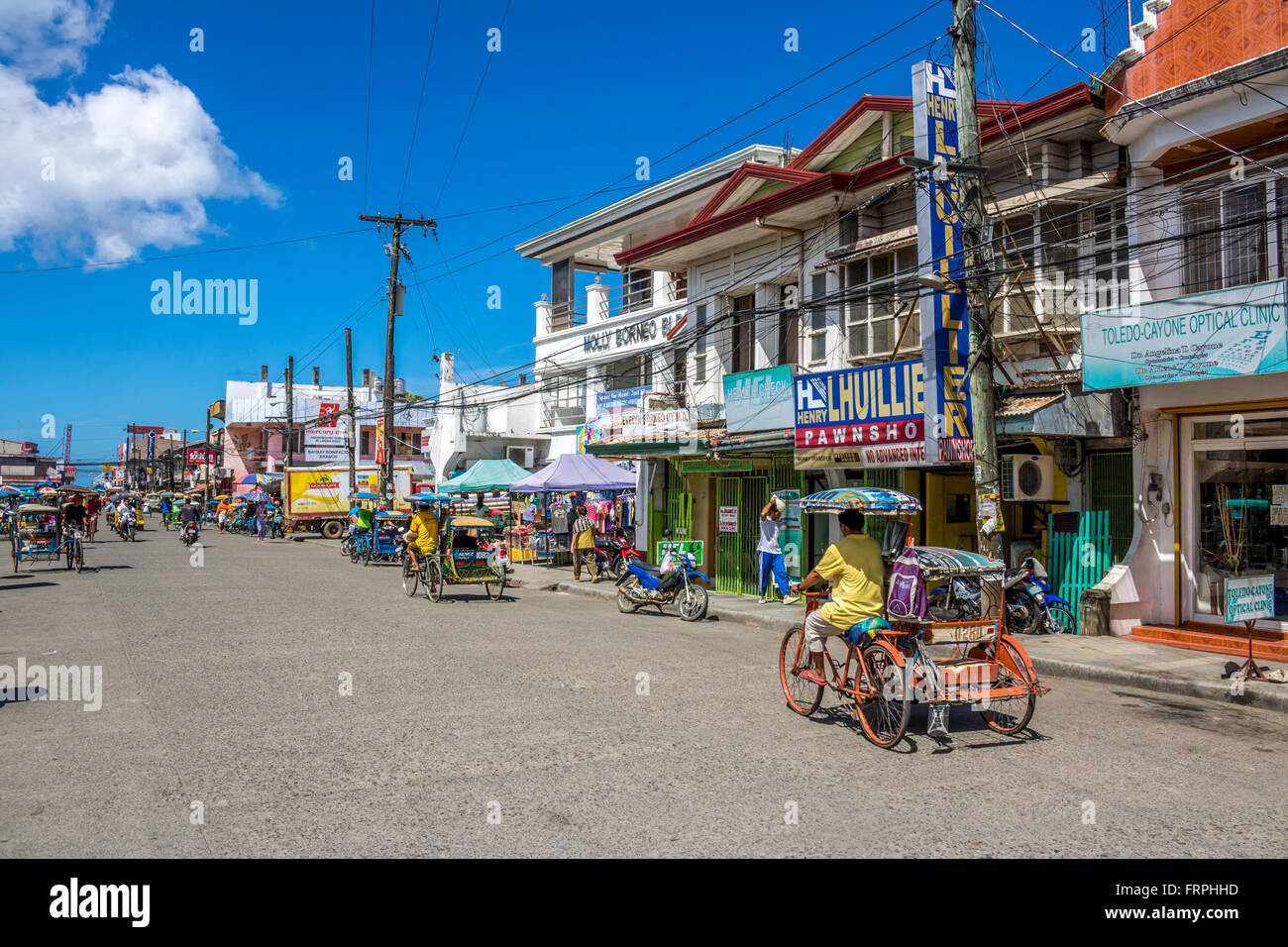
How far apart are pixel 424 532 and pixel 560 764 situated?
12.0 metres

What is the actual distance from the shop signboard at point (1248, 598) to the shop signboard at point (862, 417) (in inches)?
165

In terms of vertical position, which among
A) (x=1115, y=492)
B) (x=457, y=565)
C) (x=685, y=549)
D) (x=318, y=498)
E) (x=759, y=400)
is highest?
(x=759, y=400)

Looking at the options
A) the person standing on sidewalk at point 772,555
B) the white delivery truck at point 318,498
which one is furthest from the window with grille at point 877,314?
the white delivery truck at point 318,498

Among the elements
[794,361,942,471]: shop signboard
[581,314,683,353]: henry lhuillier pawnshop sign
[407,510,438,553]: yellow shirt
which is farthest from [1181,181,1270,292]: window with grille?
[581,314,683,353]: henry lhuillier pawnshop sign

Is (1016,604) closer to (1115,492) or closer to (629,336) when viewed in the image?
(1115,492)

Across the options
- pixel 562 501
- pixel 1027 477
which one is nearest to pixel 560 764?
pixel 1027 477

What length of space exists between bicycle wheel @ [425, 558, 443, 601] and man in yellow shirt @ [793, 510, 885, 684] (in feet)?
35.6

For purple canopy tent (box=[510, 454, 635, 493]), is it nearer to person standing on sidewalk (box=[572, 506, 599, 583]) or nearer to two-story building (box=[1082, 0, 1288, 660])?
person standing on sidewalk (box=[572, 506, 599, 583])

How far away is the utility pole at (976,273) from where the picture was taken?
446 inches

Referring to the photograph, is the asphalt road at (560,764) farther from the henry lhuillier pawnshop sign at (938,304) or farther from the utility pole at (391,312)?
the utility pole at (391,312)

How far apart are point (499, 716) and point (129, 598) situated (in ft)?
38.6

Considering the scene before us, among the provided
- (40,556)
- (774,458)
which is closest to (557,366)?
(774,458)

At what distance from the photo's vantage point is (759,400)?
17.7 m

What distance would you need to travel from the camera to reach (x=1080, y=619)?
43.2ft
